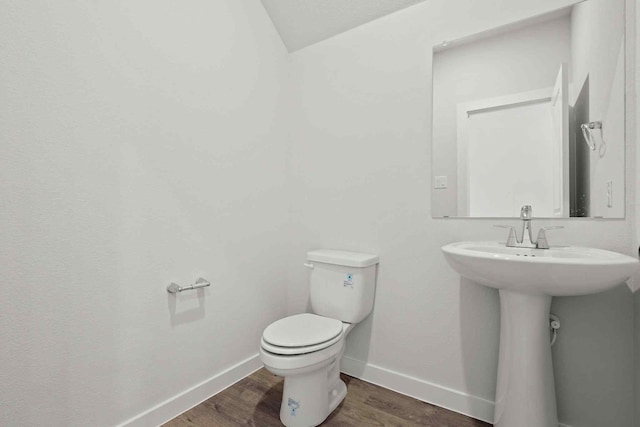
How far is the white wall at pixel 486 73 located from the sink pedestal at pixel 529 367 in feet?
1.47

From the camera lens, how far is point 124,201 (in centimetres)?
127

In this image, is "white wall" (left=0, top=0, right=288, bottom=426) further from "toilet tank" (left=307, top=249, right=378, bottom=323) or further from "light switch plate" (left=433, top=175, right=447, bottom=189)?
"light switch plate" (left=433, top=175, right=447, bottom=189)

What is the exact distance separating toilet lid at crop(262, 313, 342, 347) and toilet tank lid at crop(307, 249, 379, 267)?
0.31 metres

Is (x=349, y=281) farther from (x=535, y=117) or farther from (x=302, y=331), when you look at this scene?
(x=535, y=117)

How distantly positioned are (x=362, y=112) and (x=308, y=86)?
482 millimetres

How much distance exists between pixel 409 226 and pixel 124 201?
138 cm

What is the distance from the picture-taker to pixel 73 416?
1.13 metres

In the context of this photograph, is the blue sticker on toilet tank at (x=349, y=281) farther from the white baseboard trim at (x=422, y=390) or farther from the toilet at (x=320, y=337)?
the white baseboard trim at (x=422, y=390)

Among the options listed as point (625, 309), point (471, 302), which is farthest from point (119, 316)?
point (625, 309)

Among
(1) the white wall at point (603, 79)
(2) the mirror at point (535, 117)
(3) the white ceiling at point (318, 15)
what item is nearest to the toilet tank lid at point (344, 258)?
(2) the mirror at point (535, 117)

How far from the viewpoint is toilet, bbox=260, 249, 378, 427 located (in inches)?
50.5

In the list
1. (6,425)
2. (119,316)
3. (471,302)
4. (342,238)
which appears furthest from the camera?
(342,238)

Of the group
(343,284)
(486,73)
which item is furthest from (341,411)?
(486,73)

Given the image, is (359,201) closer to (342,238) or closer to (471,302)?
(342,238)
